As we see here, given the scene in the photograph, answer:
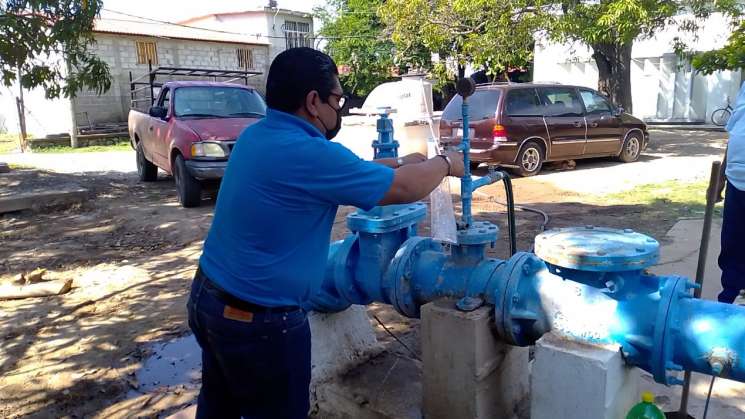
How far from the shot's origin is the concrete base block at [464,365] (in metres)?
2.36

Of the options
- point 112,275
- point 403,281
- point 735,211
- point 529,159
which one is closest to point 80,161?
point 112,275

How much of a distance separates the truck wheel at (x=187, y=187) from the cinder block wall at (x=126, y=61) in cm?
1157

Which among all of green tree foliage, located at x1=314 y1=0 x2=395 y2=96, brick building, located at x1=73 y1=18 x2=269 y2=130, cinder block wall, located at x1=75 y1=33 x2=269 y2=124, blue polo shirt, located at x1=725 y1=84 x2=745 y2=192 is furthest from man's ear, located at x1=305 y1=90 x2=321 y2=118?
green tree foliage, located at x1=314 y1=0 x2=395 y2=96

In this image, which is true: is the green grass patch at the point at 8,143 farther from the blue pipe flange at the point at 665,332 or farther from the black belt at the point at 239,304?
the blue pipe flange at the point at 665,332

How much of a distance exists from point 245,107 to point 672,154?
8427 mm

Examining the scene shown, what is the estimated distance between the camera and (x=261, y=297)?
6.09ft

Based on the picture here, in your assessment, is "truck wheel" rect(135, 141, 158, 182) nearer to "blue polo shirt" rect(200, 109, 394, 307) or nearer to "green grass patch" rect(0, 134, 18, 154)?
"green grass patch" rect(0, 134, 18, 154)

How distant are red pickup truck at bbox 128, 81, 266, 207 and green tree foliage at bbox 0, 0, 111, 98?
1186 millimetres

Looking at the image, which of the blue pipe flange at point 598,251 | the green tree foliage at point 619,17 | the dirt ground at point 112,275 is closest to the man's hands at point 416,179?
the blue pipe flange at point 598,251

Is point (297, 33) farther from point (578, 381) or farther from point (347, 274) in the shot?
point (578, 381)

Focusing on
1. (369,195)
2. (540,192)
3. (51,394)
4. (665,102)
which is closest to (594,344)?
(369,195)

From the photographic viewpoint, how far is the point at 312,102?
1887mm

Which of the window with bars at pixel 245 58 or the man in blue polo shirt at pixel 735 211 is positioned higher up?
the window with bars at pixel 245 58

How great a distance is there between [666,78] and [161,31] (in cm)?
1836
